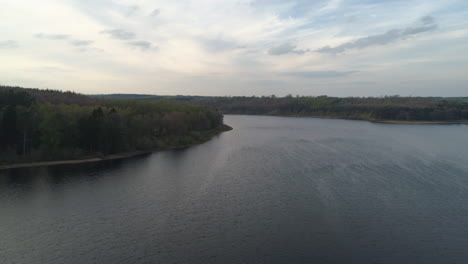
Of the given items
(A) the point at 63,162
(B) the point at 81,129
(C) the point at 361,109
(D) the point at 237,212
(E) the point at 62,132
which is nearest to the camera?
(D) the point at 237,212

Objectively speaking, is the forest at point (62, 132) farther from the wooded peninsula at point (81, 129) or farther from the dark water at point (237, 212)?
the dark water at point (237, 212)

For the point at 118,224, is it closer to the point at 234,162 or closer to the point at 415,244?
the point at 415,244

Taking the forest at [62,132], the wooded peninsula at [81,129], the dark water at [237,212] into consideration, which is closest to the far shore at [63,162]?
the wooded peninsula at [81,129]

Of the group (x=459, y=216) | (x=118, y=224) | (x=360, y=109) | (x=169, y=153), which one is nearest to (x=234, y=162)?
(x=169, y=153)

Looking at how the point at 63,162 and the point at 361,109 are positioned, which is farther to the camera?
the point at 361,109

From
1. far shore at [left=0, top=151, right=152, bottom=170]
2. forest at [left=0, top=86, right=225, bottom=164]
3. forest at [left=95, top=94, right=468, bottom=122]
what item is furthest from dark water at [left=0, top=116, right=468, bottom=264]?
forest at [left=95, top=94, right=468, bottom=122]

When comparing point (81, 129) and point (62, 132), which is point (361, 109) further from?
point (62, 132)

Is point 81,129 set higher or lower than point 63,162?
higher

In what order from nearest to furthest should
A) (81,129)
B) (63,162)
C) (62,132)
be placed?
(63,162)
(62,132)
(81,129)

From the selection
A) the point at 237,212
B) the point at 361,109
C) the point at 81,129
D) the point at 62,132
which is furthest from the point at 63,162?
the point at 361,109
